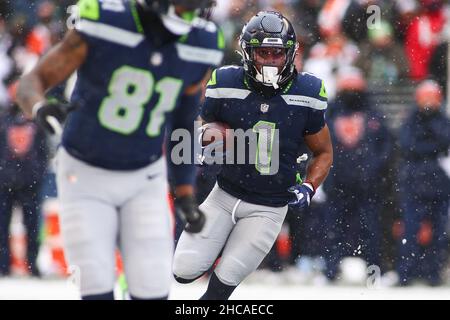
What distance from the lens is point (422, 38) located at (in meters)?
8.20

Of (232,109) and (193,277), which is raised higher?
(232,109)

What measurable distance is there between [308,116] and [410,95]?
137 inches

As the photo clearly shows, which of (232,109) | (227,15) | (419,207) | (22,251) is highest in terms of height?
(232,109)

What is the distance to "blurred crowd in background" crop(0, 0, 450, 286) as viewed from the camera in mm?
7277

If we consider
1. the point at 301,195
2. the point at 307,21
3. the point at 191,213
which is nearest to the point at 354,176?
the point at 307,21

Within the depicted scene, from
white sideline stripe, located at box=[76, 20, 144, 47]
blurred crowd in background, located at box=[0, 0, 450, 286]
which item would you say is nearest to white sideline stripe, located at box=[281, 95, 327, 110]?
white sideline stripe, located at box=[76, 20, 144, 47]

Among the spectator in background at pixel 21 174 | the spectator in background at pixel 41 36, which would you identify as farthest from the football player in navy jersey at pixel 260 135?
the spectator in background at pixel 41 36

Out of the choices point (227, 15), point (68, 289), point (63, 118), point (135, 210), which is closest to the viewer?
point (63, 118)

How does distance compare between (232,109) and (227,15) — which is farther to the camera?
(227,15)

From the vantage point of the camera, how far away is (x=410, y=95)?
8.17 meters

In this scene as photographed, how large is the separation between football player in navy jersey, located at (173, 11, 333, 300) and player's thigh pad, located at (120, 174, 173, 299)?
95 cm

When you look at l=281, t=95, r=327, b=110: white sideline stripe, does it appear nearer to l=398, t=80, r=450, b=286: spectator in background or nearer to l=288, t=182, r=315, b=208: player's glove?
l=288, t=182, r=315, b=208: player's glove
